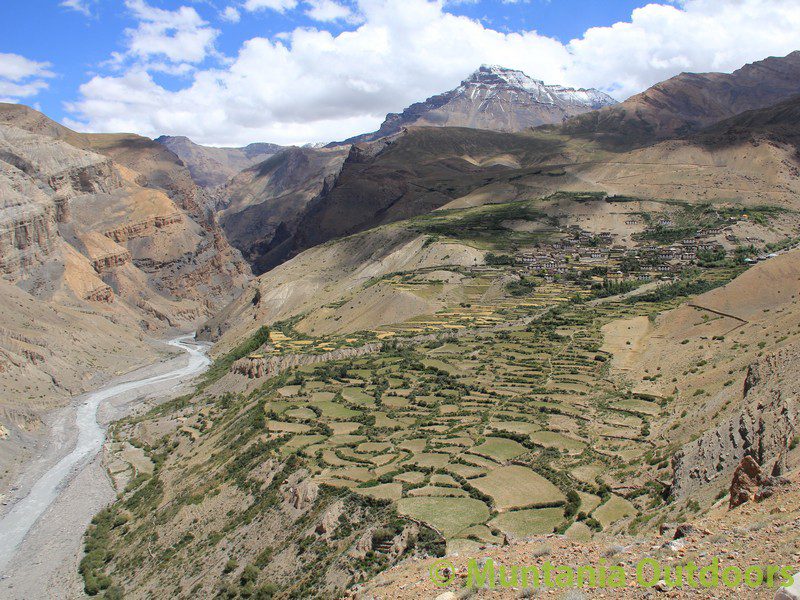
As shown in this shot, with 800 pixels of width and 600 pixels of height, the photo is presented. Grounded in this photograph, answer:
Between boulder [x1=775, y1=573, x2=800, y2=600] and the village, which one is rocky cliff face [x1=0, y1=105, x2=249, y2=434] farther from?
boulder [x1=775, y1=573, x2=800, y2=600]

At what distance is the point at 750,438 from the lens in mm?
28828

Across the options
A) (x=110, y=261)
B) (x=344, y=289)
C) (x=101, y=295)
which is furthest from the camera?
(x=110, y=261)

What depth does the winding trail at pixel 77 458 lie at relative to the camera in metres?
55.6

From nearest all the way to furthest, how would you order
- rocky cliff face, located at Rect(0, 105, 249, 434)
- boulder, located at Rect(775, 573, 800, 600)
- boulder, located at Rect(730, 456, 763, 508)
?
boulder, located at Rect(775, 573, 800, 600) → boulder, located at Rect(730, 456, 763, 508) → rocky cliff face, located at Rect(0, 105, 249, 434)

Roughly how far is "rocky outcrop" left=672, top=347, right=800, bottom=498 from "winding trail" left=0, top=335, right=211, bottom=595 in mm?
45491

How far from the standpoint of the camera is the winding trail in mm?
55572

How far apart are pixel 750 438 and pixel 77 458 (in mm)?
69314

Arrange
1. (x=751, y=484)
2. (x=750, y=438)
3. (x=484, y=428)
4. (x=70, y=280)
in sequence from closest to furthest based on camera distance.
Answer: (x=751, y=484)
(x=750, y=438)
(x=484, y=428)
(x=70, y=280)

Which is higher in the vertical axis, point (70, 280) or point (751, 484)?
point (70, 280)

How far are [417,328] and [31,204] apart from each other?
103 metres

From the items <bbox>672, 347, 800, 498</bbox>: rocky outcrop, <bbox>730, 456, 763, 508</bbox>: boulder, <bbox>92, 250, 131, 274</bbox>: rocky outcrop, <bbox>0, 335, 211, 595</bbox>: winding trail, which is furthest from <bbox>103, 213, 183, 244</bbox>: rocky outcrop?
<bbox>730, 456, 763, 508</bbox>: boulder

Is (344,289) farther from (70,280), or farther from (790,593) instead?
(790,593)

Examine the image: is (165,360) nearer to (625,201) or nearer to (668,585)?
(625,201)

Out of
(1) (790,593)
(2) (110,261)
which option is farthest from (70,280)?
(1) (790,593)
